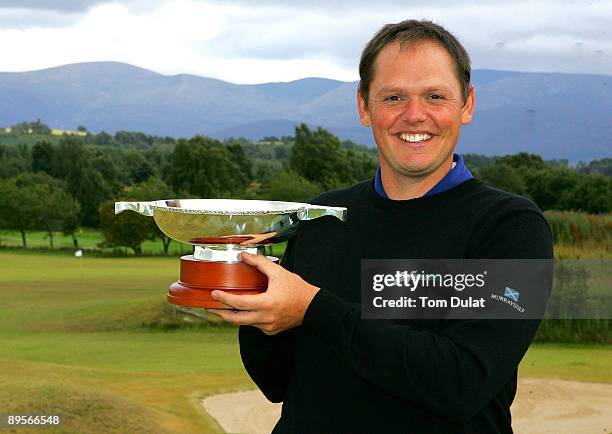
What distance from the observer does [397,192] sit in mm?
2990

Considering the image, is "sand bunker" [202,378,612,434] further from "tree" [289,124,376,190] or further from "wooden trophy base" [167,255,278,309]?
"tree" [289,124,376,190]

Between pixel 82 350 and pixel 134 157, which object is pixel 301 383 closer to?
pixel 82 350

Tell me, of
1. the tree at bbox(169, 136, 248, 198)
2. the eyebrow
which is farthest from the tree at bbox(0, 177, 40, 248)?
the eyebrow

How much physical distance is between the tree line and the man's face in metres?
50.3

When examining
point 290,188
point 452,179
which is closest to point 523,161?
point 290,188

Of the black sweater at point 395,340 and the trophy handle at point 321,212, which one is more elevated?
the trophy handle at point 321,212

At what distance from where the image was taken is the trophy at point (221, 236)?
279cm

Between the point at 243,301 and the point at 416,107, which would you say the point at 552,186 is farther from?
the point at 243,301

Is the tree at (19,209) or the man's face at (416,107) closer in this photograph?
the man's face at (416,107)

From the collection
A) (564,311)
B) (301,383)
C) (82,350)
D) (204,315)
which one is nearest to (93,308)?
(204,315)

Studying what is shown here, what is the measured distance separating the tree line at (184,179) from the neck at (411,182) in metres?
50.3

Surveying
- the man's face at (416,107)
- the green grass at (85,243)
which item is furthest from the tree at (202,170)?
the man's face at (416,107)

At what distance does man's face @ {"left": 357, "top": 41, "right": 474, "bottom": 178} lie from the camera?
9.21 ft

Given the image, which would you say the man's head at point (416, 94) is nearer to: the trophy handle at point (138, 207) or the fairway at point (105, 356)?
the trophy handle at point (138, 207)
